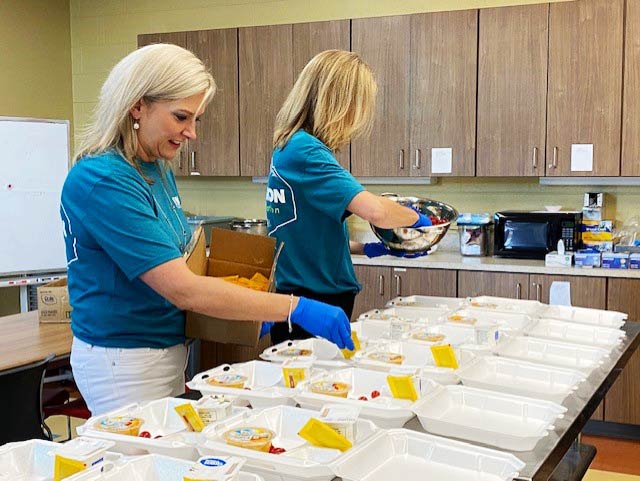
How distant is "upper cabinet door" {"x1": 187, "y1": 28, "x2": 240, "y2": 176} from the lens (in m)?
5.20

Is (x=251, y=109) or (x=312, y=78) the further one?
(x=251, y=109)

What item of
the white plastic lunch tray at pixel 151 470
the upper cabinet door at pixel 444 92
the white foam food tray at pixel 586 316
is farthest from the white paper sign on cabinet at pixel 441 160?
the white plastic lunch tray at pixel 151 470

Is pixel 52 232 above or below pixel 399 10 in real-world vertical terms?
below

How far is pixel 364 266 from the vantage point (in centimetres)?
466

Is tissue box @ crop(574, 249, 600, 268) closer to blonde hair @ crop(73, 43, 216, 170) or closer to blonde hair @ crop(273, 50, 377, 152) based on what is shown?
blonde hair @ crop(273, 50, 377, 152)

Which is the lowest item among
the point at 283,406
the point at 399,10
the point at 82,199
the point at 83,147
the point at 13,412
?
the point at 13,412

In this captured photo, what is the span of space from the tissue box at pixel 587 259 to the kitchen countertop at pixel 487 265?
2.7 inches

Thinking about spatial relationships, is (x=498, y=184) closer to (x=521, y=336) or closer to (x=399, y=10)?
(x=399, y=10)

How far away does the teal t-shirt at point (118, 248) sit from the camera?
1774mm

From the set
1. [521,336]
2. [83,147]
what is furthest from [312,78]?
[521,336]

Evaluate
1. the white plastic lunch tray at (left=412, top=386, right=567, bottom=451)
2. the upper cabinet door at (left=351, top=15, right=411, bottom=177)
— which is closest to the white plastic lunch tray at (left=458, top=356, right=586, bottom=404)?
the white plastic lunch tray at (left=412, top=386, right=567, bottom=451)

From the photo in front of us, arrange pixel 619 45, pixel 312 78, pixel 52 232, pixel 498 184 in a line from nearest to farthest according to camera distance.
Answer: pixel 312 78, pixel 619 45, pixel 498 184, pixel 52 232

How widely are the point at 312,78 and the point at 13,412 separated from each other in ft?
4.85

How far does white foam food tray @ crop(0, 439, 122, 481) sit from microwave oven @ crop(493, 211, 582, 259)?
3.50 m
